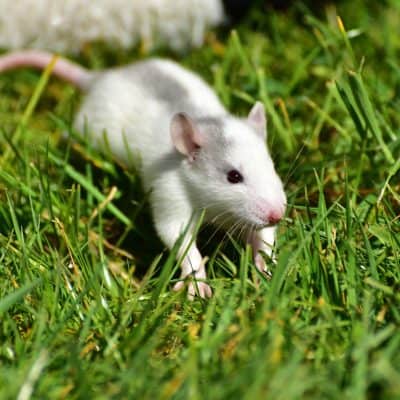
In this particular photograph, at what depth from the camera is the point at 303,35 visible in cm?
495

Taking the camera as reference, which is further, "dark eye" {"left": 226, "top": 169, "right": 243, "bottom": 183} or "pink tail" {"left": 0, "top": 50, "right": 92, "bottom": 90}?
"pink tail" {"left": 0, "top": 50, "right": 92, "bottom": 90}

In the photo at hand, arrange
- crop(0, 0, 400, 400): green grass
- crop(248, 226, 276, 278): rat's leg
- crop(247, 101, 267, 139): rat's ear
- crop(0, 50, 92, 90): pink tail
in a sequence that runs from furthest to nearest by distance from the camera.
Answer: crop(0, 50, 92, 90): pink tail, crop(247, 101, 267, 139): rat's ear, crop(248, 226, 276, 278): rat's leg, crop(0, 0, 400, 400): green grass

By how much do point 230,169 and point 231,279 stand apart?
1.59 feet

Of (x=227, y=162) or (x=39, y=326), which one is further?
(x=227, y=162)

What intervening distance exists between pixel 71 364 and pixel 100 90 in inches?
88.3

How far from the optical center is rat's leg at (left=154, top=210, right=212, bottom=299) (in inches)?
111

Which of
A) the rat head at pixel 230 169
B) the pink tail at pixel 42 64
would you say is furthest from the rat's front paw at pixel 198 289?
the pink tail at pixel 42 64

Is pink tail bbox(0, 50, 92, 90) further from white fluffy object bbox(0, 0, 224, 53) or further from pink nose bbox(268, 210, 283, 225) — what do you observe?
pink nose bbox(268, 210, 283, 225)

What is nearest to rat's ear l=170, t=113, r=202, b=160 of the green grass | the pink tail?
the green grass

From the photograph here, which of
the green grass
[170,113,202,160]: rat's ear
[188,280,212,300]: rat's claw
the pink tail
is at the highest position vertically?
the pink tail

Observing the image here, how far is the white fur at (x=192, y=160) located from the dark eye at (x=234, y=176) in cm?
2

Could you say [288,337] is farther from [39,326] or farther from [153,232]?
[153,232]

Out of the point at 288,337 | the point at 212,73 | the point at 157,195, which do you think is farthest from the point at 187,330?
the point at 212,73

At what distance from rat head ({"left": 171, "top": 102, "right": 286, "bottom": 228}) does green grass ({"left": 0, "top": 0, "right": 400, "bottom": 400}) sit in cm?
13
